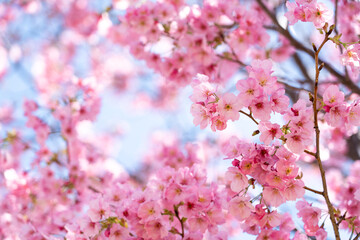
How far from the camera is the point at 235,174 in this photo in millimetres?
2219

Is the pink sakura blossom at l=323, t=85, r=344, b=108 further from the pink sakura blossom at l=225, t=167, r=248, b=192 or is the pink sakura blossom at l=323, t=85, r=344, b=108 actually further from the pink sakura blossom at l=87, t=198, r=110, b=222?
the pink sakura blossom at l=87, t=198, r=110, b=222

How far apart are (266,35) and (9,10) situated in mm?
6473

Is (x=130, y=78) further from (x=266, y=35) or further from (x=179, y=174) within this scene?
(x=179, y=174)

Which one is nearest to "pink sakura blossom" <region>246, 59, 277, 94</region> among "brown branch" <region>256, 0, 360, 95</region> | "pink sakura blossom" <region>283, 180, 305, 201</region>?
"pink sakura blossom" <region>283, 180, 305, 201</region>

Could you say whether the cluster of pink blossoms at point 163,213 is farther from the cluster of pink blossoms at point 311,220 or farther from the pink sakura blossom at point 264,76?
the pink sakura blossom at point 264,76

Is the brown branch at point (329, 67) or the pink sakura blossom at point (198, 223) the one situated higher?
the brown branch at point (329, 67)

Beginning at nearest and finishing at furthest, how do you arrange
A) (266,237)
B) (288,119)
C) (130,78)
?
(288,119)
(266,237)
(130,78)

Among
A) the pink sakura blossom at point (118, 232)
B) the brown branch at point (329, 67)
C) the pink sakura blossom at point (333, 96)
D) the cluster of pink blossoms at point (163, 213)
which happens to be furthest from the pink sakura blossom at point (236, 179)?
the brown branch at point (329, 67)

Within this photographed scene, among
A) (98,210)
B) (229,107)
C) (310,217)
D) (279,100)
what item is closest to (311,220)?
(310,217)

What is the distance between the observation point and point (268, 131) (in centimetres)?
214

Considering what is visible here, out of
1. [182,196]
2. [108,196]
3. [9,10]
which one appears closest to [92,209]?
[108,196]

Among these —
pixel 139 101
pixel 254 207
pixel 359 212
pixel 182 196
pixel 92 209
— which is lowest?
pixel 92 209

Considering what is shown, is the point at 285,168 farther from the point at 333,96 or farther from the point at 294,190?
the point at 333,96

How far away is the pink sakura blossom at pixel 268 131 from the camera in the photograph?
212 cm
